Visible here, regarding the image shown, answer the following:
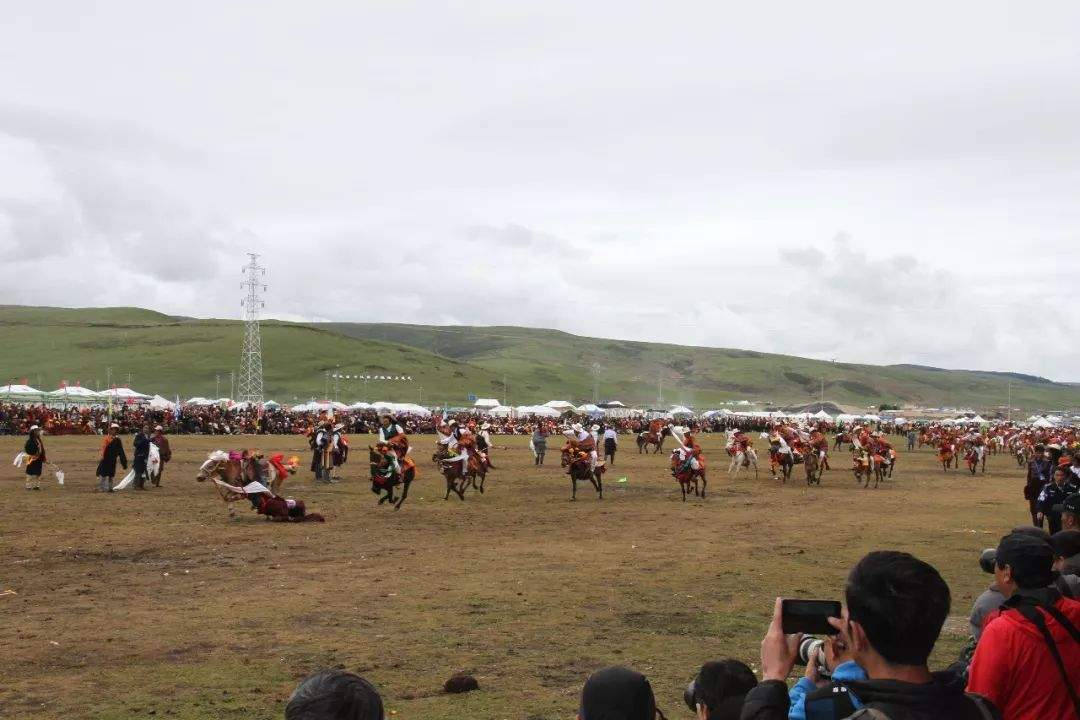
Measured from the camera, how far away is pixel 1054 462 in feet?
60.7

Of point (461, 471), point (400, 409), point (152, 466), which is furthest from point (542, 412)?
point (461, 471)

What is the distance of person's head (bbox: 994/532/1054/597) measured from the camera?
197 inches

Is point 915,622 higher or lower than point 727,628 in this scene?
higher

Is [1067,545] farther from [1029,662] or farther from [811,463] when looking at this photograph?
Answer: [811,463]

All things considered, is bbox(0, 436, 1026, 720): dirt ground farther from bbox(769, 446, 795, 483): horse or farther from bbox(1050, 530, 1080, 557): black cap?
bbox(769, 446, 795, 483): horse

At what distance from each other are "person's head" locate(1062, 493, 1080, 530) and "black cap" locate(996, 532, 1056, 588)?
3237mm

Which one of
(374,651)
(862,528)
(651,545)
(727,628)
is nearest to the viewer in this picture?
(374,651)

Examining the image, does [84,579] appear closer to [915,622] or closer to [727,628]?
[727,628]

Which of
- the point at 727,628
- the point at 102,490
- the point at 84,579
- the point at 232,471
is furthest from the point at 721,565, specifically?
the point at 102,490

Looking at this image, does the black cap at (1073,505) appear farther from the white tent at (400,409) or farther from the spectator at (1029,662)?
the white tent at (400,409)

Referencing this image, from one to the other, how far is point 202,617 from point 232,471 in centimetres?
1051

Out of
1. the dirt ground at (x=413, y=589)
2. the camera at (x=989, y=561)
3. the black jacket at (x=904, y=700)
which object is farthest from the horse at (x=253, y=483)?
the black jacket at (x=904, y=700)

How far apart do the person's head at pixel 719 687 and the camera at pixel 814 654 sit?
514 mm

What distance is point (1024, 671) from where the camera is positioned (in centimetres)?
439
